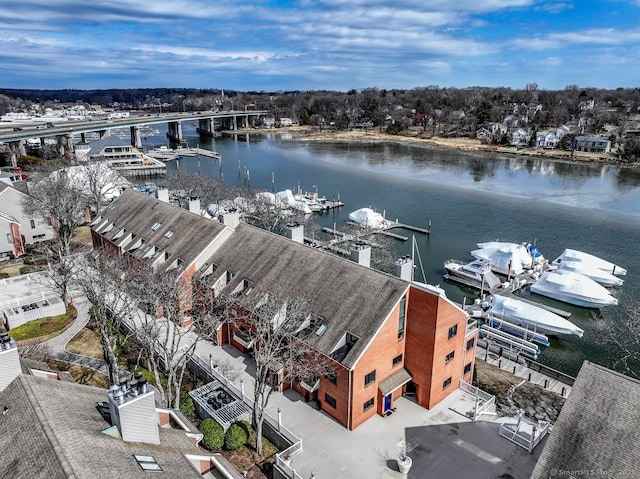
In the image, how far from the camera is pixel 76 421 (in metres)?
14.3

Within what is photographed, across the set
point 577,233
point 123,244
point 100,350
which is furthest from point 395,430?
point 577,233

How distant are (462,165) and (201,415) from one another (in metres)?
110

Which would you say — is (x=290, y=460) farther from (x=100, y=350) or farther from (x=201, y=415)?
(x=100, y=350)

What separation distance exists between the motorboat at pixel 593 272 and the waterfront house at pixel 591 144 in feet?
319

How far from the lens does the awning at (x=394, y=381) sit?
964 inches

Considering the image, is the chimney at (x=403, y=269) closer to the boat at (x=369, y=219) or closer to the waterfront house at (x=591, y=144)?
the boat at (x=369, y=219)

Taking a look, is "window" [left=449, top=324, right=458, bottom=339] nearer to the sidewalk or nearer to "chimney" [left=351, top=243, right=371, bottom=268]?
the sidewalk

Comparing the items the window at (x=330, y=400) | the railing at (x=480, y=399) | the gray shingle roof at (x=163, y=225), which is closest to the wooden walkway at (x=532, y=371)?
the railing at (x=480, y=399)

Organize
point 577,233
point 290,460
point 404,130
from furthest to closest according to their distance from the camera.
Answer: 1. point 404,130
2. point 577,233
3. point 290,460

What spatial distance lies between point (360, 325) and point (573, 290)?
3149 centimetres

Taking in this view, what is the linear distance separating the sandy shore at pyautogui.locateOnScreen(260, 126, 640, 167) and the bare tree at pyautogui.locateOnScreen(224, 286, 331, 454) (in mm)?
122799

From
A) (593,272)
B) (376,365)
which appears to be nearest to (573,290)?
(593,272)

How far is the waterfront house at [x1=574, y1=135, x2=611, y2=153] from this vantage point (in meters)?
128

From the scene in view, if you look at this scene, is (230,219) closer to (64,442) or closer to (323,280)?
(323,280)
